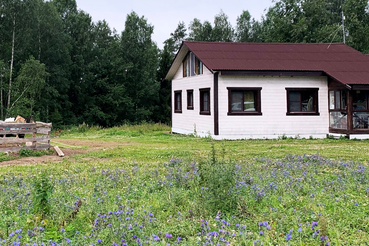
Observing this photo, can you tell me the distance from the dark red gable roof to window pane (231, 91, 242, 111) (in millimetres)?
1331

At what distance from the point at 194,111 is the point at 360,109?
8.43m

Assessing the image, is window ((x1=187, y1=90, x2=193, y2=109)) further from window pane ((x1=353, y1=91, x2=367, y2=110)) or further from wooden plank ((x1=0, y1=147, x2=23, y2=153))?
wooden plank ((x1=0, y1=147, x2=23, y2=153))

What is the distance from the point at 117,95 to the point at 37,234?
40.4 m

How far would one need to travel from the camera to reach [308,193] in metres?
6.84

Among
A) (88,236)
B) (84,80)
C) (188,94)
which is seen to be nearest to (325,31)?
(188,94)

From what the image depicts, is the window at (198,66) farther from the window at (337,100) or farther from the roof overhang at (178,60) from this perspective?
the window at (337,100)

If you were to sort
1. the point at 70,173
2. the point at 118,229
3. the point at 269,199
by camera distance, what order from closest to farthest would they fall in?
the point at 118,229 → the point at 269,199 → the point at 70,173

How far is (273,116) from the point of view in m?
20.5

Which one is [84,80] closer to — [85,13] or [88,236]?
[85,13]

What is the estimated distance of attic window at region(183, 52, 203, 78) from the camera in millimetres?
22397

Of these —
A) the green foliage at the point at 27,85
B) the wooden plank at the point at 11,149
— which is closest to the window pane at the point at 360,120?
the wooden plank at the point at 11,149

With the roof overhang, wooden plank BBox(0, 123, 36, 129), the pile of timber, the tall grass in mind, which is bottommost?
the tall grass

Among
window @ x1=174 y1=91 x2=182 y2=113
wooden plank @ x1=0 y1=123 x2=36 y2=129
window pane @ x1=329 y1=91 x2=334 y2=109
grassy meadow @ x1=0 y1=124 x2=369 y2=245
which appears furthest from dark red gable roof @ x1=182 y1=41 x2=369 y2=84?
grassy meadow @ x1=0 y1=124 x2=369 y2=245

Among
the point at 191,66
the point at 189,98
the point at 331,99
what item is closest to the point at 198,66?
A: the point at 191,66
